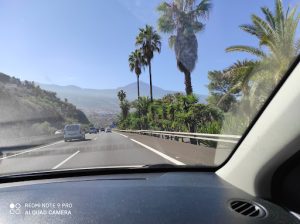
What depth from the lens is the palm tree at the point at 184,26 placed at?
123 ft

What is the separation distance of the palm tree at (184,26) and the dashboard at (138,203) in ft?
107

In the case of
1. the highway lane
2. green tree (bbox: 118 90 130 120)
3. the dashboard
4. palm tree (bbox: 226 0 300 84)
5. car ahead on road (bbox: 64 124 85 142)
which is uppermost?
green tree (bbox: 118 90 130 120)

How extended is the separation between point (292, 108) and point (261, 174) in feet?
2.42

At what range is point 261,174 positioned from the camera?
3.88 m

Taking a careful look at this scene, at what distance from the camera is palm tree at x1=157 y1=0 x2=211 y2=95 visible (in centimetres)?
3734

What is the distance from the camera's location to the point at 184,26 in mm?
38531

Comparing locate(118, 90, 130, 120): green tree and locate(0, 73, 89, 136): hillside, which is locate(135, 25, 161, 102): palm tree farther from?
locate(118, 90, 130, 120): green tree

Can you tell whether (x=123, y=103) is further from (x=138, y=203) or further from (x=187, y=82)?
(x=138, y=203)

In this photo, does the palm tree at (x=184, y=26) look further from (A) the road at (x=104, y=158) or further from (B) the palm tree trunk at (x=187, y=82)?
(A) the road at (x=104, y=158)

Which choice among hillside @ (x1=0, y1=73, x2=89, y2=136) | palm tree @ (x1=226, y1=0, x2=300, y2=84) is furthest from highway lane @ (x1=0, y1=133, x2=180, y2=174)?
hillside @ (x1=0, y1=73, x2=89, y2=136)

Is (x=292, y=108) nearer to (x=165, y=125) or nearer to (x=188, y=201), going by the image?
(x=188, y=201)

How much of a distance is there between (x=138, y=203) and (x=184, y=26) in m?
35.5

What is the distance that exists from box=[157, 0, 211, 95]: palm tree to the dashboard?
32.5 m

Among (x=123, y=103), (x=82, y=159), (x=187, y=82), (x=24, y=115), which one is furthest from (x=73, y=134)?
(x=123, y=103)
